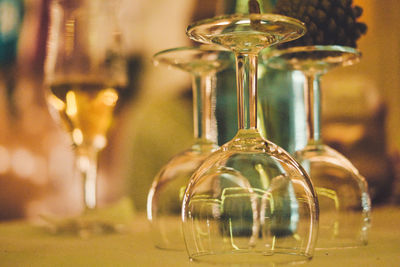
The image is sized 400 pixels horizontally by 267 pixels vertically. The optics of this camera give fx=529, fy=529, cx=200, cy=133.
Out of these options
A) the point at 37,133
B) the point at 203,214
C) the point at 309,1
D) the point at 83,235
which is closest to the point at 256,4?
the point at 309,1

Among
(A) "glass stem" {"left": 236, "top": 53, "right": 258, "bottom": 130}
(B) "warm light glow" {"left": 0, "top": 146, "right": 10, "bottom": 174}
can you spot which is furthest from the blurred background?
(A) "glass stem" {"left": 236, "top": 53, "right": 258, "bottom": 130}

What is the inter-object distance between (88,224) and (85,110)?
0.53 ft

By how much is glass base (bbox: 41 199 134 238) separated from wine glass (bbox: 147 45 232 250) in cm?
13

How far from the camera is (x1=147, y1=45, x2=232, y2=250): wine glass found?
500mm

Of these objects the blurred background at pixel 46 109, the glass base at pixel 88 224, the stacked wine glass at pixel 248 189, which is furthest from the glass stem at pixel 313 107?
the blurred background at pixel 46 109

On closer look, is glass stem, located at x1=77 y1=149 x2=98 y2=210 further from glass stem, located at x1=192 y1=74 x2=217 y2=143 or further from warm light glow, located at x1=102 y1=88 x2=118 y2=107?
glass stem, located at x1=192 y1=74 x2=217 y2=143

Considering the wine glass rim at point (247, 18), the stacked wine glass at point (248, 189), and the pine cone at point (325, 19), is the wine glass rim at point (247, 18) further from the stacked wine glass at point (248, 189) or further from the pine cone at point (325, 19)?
the pine cone at point (325, 19)

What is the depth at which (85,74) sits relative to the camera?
2.27 ft

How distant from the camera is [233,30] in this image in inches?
14.0

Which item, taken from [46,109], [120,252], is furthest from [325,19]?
[46,109]

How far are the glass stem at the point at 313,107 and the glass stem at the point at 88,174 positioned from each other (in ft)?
1.01

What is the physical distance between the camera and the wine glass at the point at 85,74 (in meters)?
0.68

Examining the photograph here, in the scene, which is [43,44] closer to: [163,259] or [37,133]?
[37,133]

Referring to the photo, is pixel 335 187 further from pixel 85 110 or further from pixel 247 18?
pixel 85 110
